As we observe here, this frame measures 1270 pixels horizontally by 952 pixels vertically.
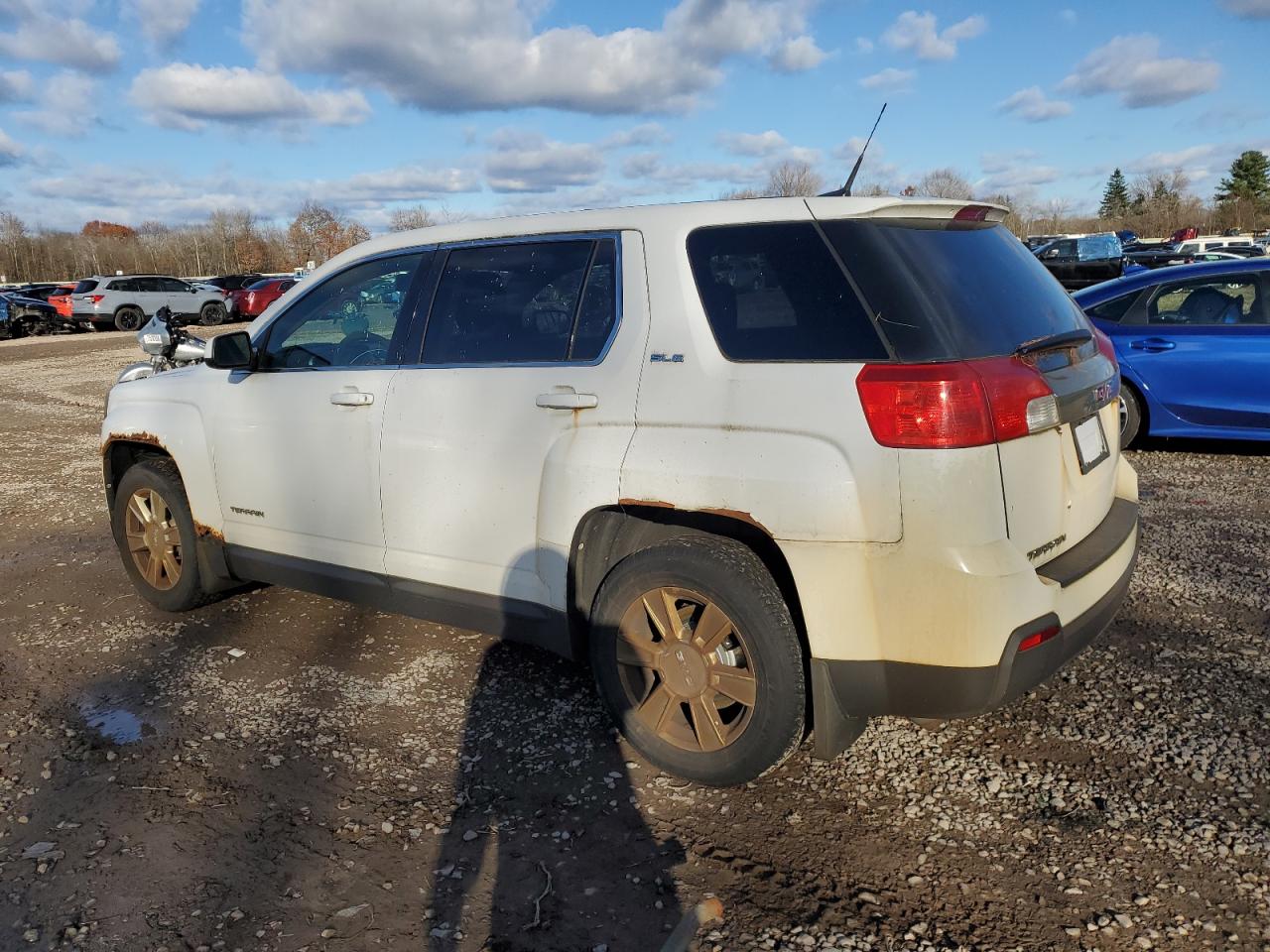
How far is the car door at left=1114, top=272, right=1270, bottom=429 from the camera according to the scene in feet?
22.9

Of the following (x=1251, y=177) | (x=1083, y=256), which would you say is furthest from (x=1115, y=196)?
(x=1083, y=256)

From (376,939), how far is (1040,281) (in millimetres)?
2920

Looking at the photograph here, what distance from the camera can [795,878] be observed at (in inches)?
104

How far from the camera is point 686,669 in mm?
3064

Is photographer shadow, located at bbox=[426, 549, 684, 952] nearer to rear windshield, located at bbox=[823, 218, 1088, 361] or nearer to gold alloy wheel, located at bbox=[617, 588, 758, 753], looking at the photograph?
gold alloy wheel, located at bbox=[617, 588, 758, 753]

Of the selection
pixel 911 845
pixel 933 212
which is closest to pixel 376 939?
pixel 911 845

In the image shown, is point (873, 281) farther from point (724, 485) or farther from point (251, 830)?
point (251, 830)

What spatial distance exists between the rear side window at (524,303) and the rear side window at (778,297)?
1.31ft

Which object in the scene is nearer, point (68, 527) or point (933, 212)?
point (933, 212)

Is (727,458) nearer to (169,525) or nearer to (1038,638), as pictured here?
(1038,638)

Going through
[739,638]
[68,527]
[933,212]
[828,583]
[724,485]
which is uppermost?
[933,212]

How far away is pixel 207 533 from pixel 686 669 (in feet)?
8.88

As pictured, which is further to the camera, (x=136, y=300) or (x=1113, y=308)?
(x=136, y=300)

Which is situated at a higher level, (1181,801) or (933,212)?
(933,212)
